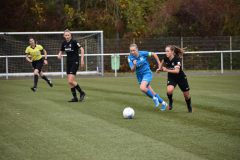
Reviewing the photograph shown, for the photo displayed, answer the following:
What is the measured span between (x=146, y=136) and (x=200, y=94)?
380 inches

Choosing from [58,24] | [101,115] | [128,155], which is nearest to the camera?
[128,155]

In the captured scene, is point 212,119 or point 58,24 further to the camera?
point 58,24

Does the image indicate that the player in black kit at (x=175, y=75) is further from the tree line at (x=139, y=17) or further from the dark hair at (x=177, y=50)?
the tree line at (x=139, y=17)

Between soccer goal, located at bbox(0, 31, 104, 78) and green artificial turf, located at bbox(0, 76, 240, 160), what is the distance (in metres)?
14.8

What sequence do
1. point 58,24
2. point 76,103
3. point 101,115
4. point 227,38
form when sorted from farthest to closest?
1. point 58,24
2. point 227,38
3. point 76,103
4. point 101,115

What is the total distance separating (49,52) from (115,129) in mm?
23572

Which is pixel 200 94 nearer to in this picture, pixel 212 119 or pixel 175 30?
pixel 212 119

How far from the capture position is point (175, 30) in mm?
44094

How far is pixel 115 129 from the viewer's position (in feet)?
39.9

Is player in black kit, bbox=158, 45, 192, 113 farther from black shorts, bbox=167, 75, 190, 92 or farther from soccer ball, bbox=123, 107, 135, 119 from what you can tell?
soccer ball, bbox=123, 107, 135, 119

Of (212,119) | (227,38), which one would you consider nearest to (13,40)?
(227,38)

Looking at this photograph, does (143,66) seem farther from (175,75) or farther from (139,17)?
(139,17)

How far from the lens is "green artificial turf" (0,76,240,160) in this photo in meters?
9.61

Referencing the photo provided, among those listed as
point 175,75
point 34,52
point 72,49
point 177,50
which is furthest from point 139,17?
point 175,75
